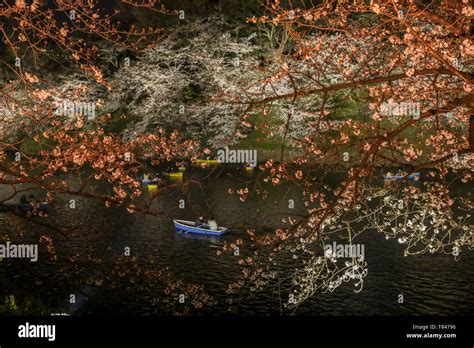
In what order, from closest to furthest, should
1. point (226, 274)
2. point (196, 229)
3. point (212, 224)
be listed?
point (226, 274) → point (212, 224) → point (196, 229)

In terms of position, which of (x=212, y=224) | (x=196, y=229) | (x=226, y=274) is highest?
(x=212, y=224)

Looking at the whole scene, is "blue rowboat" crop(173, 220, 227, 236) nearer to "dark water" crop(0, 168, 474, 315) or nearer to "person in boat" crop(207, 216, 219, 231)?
"person in boat" crop(207, 216, 219, 231)

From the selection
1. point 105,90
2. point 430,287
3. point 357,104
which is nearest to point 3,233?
point 430,287

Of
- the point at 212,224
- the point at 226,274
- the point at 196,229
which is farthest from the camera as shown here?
the point at 196,229

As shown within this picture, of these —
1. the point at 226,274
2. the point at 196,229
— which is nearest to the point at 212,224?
the point at 196,229

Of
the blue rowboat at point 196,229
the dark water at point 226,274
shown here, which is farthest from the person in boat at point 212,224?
the dark water at point 226,274

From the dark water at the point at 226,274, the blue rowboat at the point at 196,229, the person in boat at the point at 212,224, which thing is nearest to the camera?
the dark water at the point at 226,274

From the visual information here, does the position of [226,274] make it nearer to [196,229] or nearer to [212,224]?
[212,224]

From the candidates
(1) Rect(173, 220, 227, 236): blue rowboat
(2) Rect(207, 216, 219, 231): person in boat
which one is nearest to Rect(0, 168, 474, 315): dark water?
(1) Rect(173, 220, 227, 236): blue rowboat

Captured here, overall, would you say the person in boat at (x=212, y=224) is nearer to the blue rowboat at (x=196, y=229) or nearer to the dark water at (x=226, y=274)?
the blue rowboat at (x=196, y=229)
